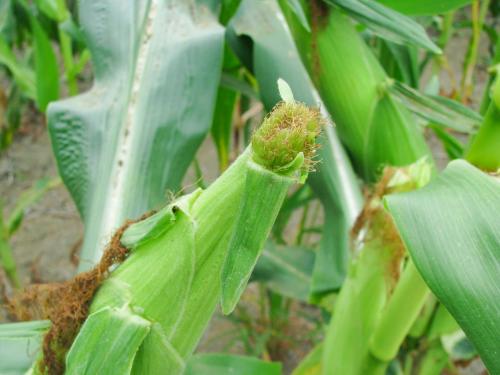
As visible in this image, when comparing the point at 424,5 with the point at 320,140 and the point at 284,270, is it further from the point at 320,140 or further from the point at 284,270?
the point at 284,270

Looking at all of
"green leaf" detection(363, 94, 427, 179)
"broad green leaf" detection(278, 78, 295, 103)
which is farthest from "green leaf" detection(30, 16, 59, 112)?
"broad green leaf" detection(278, 78, 295, 103)

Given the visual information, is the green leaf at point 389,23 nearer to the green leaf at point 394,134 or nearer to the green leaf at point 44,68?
the green leaf at point 394,134

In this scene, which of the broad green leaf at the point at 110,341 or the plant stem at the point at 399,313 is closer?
the broad green leaf at the point at 110,341

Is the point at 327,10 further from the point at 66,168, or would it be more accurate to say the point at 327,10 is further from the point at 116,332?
the point at 116,332

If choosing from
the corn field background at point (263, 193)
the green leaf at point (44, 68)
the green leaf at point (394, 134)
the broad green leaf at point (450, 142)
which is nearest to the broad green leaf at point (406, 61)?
the corn field background at point (263, 193)

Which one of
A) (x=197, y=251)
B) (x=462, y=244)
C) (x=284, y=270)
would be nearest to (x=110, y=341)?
(x=197, y=251)

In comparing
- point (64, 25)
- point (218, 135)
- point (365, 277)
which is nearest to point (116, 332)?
point (365, 277)

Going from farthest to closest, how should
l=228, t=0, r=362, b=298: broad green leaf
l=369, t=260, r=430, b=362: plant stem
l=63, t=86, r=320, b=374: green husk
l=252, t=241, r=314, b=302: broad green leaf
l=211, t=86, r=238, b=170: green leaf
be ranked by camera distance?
l=211, t=86, r=238, b=170: green leaf < l=252, t=241, r=314, b=302: broad green leaf < l=228, t=0, r=362, b=298: broad green leaf < l=369, t=260, r=430, b=362: plant stem < l=63, t=86, r=320, b=374: green husk

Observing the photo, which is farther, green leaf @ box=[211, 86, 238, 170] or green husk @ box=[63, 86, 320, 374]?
green leaf @ box=[211, 86, 238, 170]

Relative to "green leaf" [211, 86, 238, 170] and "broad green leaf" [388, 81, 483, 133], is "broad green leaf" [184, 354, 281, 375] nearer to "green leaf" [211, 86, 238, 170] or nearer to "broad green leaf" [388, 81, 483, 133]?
"broad green leaf" [388, 81, 483, 133]
